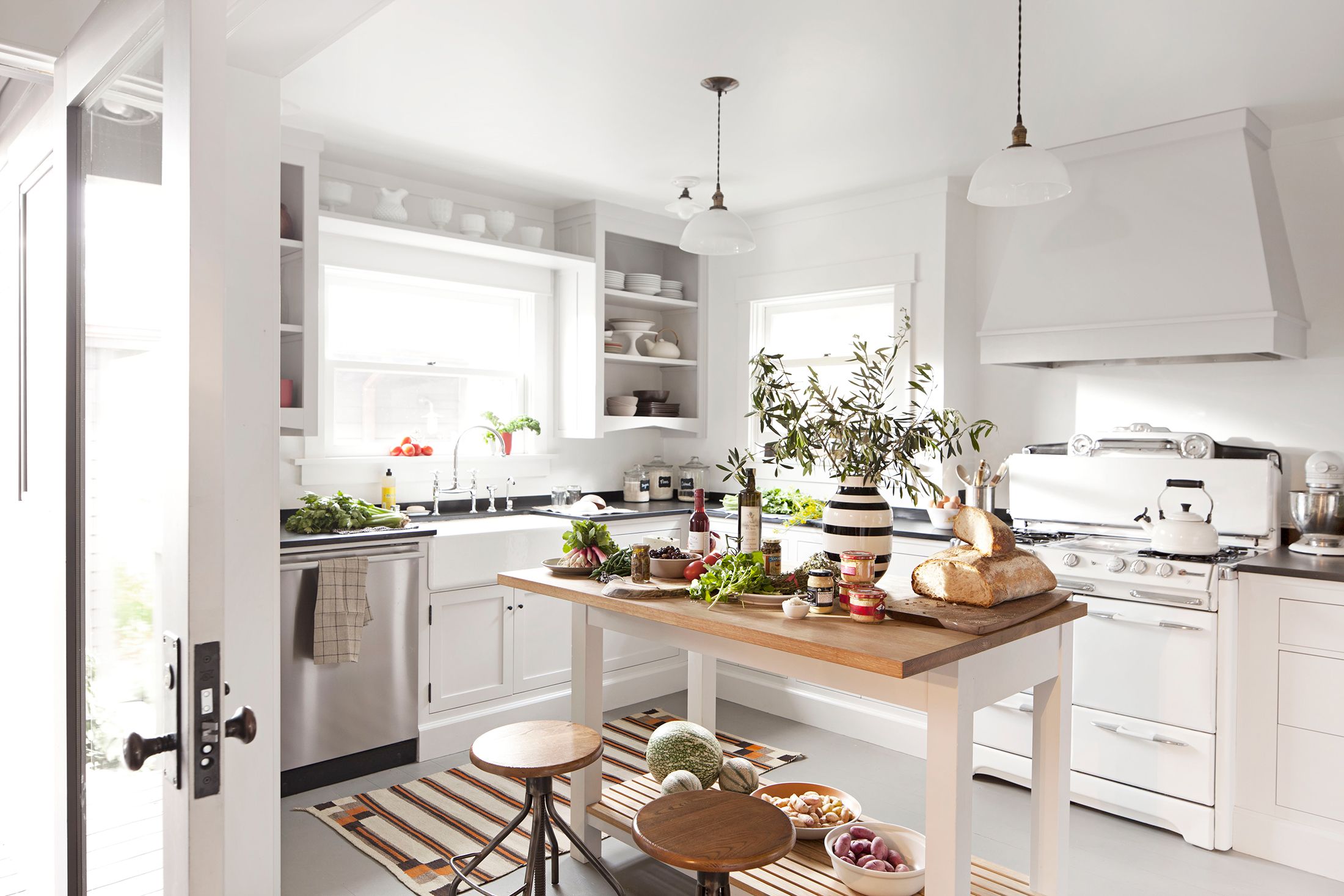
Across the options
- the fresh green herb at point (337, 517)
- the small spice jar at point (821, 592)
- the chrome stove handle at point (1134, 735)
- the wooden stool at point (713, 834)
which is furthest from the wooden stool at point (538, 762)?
the chrome stove handle at point (1134, 735)

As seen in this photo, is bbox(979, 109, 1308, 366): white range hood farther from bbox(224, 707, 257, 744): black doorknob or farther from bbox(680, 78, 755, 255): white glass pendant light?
bbox(224, 707, 257, 744): black doorknob

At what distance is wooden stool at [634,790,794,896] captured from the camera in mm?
1749

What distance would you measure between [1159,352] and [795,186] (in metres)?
2.00

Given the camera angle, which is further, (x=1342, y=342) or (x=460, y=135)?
(x=460, y=135)

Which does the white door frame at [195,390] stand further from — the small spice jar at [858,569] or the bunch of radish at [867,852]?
→ the bunch of radish at [867,852]

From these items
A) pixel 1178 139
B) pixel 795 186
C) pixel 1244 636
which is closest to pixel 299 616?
pixel 795 186

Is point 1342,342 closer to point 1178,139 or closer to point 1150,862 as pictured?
point 1178,139

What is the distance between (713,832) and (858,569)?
2.37ft

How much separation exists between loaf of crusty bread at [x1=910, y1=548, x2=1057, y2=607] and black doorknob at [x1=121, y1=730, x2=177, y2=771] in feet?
5.40

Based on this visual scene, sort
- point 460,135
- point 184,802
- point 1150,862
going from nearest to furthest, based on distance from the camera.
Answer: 1. point 184,802
2. point 1150,862
3. point 460,135

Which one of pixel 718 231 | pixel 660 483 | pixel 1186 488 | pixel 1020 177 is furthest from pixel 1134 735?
pixel 660 483

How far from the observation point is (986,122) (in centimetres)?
356

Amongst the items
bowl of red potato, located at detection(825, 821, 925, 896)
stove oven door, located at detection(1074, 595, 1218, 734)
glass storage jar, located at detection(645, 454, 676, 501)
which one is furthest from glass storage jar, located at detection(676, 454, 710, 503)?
bowl of red potato, located at detection(825, 821, 925, 896)

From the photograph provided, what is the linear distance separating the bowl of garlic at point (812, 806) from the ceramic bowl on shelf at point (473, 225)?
308 cm
